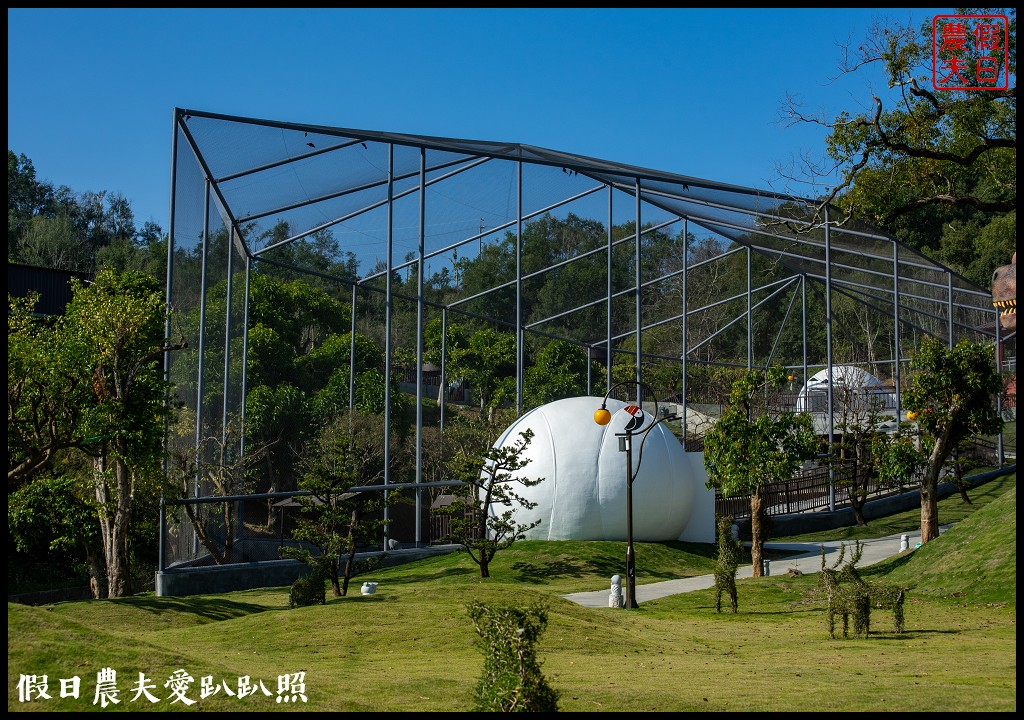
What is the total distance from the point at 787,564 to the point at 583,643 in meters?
12.8

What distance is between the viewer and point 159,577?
20984 mm

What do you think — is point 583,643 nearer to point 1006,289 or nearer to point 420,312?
point 1006,289

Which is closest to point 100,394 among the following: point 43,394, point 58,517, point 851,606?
point 43,394

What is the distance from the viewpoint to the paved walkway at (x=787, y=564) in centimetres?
2036

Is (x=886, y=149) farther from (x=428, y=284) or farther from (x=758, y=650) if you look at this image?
(x=428, y=284)

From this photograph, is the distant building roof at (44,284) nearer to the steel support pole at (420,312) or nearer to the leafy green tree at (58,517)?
the leafy green tree at (58,517)

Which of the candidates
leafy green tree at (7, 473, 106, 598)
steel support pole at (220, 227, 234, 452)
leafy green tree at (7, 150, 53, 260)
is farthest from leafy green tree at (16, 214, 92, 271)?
steel support pole at (220, 227, 234, 452)

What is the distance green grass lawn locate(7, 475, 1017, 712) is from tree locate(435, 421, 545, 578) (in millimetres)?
679

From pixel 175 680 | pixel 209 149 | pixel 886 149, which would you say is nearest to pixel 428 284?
pixel 209 149

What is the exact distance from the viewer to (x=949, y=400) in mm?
24031

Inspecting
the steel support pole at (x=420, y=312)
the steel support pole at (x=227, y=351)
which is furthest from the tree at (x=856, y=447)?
the steel support pole at (x=227, y=351)

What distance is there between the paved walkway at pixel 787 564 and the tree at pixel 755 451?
1.58m

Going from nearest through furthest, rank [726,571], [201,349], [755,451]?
[726,571] < [201,349] < [755,451]

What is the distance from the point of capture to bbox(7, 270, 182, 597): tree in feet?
55.7
